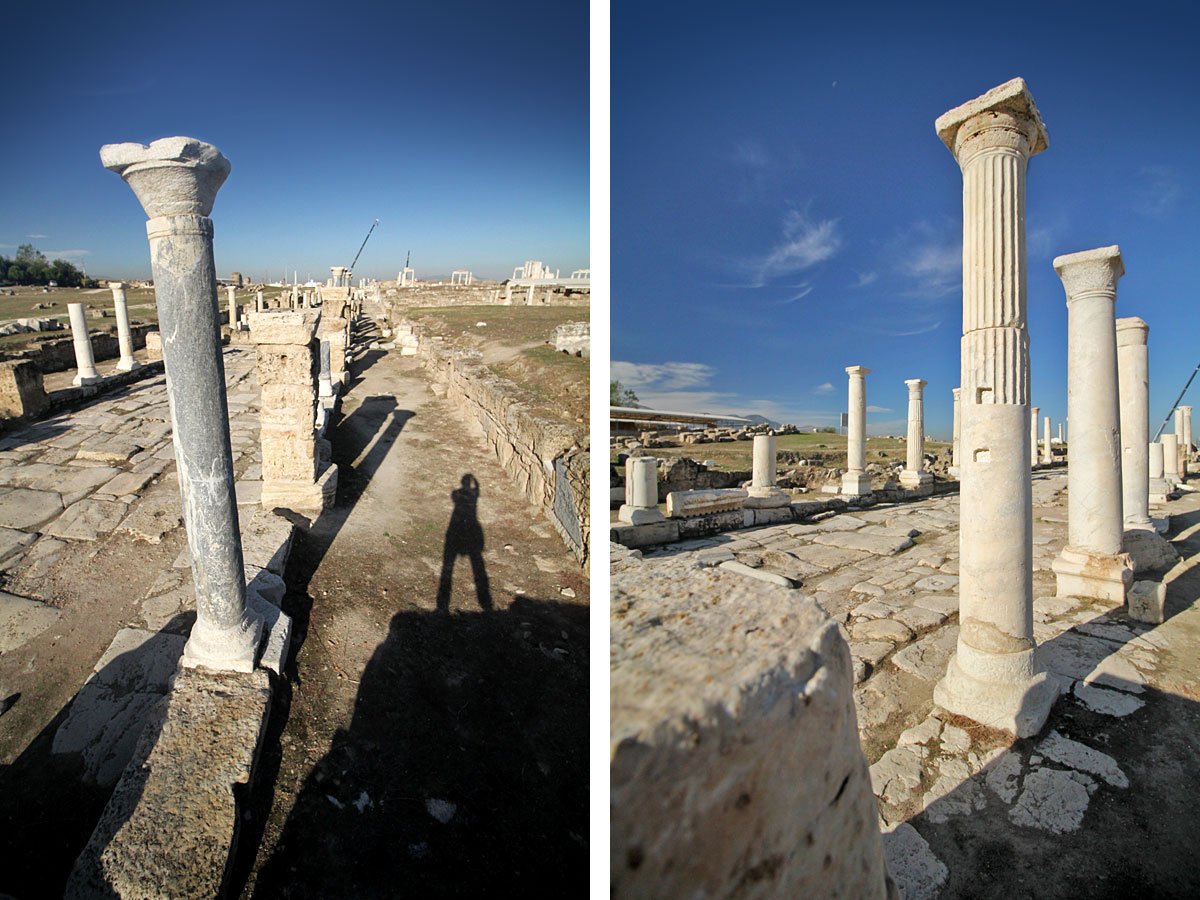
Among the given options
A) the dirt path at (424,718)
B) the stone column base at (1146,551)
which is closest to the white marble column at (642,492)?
the dirt path at (424,718)

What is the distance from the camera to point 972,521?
13.7 feet

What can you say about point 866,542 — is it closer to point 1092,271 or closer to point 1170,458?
point 1092,271

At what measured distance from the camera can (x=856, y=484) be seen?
13.0 m

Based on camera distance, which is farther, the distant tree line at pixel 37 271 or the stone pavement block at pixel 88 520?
the distant tree line at pixel 37 271

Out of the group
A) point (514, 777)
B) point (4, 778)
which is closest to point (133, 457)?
point (4, 778)

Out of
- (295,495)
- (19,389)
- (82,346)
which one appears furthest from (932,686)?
(82,346)

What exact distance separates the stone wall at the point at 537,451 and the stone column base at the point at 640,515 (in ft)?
5.26

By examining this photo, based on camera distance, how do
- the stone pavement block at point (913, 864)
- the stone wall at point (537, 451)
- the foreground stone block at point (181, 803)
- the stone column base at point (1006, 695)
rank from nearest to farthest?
1. the foreground stone block at point (181, 803)
2. the stone pavement block at point (913, 864)
3. the stone column base at point (1006, 695)
4. the stone wall at point (537, 451)

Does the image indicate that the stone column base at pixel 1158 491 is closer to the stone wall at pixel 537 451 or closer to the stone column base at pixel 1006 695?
the stone column base at pixel 1006 695

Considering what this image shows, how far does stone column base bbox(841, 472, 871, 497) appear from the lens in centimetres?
1301

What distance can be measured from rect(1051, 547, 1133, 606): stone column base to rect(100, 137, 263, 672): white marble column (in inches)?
260

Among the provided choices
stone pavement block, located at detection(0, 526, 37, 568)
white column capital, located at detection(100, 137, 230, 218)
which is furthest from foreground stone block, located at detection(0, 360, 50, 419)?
white column capital, located at detection(100, 137, 230, 218)

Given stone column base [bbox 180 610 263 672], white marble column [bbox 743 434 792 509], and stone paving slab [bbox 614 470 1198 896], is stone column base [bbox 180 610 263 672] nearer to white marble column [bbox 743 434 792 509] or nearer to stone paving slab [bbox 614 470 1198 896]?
stone paving slab [bbox 614 470 1198 896]

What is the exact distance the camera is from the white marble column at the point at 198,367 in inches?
131
